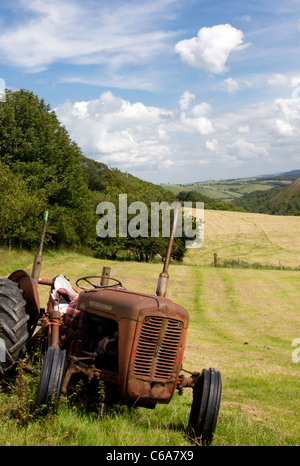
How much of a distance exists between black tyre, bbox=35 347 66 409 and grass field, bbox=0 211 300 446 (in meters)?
0.14

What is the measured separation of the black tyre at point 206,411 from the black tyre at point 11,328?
199 cm

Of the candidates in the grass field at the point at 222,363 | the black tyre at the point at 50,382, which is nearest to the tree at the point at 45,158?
the grass field at the point at 222,363

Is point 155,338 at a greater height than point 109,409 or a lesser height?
greater

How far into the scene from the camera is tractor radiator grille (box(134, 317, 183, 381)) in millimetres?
4180

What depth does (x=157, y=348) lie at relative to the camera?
4.23 m

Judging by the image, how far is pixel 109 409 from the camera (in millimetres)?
4527

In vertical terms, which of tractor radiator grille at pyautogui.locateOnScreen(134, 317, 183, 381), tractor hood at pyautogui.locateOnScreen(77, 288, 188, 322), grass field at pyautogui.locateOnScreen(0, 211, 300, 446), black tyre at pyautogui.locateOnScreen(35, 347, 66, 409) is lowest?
grass field at pyautogui.locateOnScreen(0, 211, 300, 446)

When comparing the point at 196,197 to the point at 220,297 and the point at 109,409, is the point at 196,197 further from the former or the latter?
the point at 109,409

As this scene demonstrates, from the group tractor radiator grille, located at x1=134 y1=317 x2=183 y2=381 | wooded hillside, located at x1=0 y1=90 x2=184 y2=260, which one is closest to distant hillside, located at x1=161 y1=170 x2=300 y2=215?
wooded hillside, located at x1=0 y1=90 x2=184 y2=260

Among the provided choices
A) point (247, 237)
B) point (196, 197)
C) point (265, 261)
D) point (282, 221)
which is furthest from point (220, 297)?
point (196, 197)

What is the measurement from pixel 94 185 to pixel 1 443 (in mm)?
65790

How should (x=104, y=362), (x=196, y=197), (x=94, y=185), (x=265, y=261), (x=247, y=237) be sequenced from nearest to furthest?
(x=104, y=362), (x=265, y=261), (x=247, y=237), (x=94, y=185), (x=196, y=197)

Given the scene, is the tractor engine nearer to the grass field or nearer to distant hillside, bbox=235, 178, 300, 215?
the grass field

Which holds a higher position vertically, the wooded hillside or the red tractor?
the wooded hillside
